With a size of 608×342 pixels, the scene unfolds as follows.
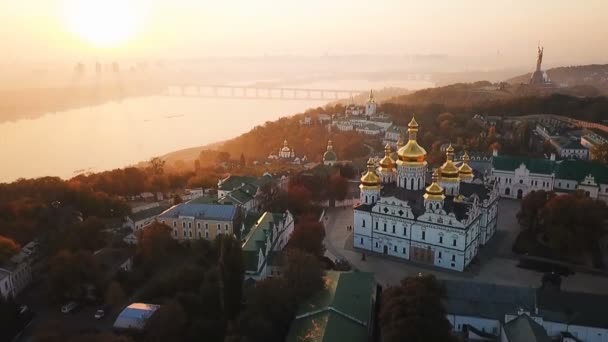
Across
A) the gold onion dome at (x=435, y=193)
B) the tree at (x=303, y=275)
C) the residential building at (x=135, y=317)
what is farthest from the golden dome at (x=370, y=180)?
the residential building at (x=135, y=317)

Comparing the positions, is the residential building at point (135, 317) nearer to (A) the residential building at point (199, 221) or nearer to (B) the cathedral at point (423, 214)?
(A) the residential building at point (199, 221)

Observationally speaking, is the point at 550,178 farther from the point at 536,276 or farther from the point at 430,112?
the point at 430,112

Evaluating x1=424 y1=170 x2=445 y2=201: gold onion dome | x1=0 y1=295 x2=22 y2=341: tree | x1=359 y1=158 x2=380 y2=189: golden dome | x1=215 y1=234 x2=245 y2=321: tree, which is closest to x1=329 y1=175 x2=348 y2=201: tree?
x1=359 y1=158 x2=380 y2=189: golden dome

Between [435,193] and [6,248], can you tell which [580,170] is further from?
[6,248]

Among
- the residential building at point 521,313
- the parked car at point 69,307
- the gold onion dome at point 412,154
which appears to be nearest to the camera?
the residential building at point 521,313

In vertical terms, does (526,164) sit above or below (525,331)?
above

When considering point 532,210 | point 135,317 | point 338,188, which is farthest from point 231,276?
point 532,210
